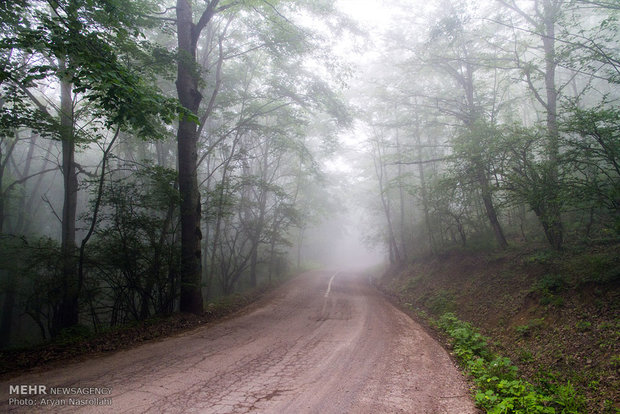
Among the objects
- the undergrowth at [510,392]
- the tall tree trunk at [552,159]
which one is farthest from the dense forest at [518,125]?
the undergrowth at [510,392]

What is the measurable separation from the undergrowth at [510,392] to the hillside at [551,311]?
6 centimetres

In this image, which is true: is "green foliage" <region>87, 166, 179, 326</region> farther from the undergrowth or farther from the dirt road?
the undergrowth

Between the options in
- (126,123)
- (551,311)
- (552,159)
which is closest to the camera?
(551,311)

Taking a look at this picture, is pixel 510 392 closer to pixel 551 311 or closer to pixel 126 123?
pixel 551 311

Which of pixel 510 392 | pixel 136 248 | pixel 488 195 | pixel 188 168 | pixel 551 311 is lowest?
pixel 510 392

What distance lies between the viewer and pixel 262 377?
424cm

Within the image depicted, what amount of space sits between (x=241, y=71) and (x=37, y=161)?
22535mm

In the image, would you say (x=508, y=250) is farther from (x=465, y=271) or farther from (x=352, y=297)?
(x=352, y=297)

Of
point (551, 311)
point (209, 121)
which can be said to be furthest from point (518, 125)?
point (209, 121)

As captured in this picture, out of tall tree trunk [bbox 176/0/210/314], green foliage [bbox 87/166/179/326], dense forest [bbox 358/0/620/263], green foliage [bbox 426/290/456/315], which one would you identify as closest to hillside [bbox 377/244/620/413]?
green foliage [bbox 426/290/456/315]

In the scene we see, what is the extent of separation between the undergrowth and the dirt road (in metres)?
0.28

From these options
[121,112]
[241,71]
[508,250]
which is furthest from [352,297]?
[241,71]

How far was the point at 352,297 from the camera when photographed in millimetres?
12625

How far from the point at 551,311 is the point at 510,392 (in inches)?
137
